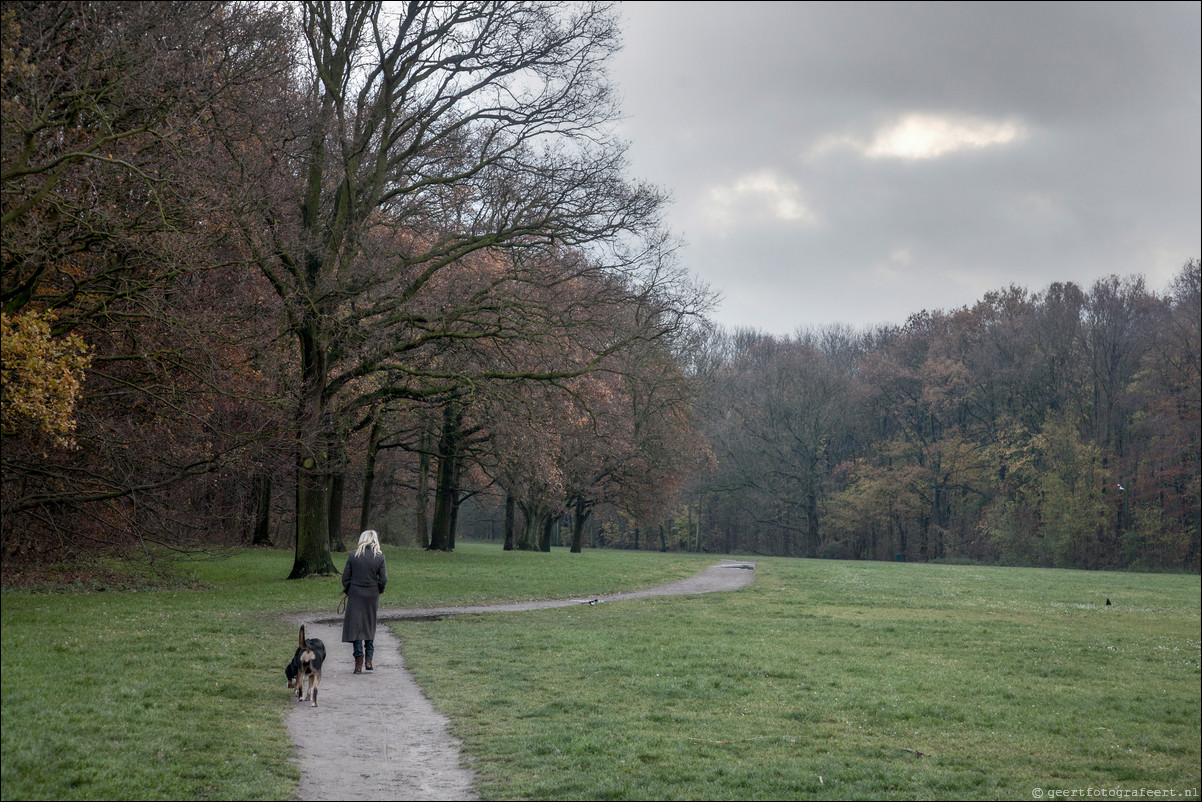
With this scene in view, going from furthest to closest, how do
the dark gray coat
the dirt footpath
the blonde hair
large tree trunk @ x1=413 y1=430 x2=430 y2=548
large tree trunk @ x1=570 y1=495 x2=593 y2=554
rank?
1. large tree trunk @ x1=570 y1=495 x2=593 y2=554
2. large tree trunk @ x1=413 y1=430 x2=430 y2=548
3. the blonde hair
4. the dark gray coat
5. the dirt footpath

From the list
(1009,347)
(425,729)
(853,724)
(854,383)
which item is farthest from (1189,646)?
(854,383)

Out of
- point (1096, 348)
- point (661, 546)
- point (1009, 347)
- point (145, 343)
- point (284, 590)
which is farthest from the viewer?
point (661, 546)

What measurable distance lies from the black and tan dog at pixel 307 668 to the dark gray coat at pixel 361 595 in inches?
81.8

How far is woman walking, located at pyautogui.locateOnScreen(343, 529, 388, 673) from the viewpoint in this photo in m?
12.5

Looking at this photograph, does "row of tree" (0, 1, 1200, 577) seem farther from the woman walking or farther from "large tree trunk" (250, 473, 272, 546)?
the woman walking

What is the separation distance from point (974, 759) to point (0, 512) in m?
17.4

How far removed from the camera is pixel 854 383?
74000 millimetres

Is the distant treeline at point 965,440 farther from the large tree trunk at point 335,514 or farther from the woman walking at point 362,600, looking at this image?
the woman walking at point 362,600

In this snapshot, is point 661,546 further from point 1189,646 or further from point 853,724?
Answer: point 853,724

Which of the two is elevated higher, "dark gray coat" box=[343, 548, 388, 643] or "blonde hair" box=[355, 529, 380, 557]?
"blonde hair" box=[355, 529, 380, 557]

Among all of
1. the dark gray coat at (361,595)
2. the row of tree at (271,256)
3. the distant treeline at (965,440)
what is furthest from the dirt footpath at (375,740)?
the distant treeline at (965,440)

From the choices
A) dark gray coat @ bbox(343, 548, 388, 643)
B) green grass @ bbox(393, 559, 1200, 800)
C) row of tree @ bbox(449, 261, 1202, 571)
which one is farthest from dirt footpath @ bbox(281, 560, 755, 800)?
row of tree @ bbox(449, 261, 1202, 571)

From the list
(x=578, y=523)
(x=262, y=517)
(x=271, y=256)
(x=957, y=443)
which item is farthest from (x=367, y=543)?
(x=957, y=443)

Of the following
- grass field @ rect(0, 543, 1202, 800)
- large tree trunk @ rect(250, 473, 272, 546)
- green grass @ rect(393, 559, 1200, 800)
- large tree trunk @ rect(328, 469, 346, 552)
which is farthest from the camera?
large tree trunk @ rect(250, 473, 272, 546)
